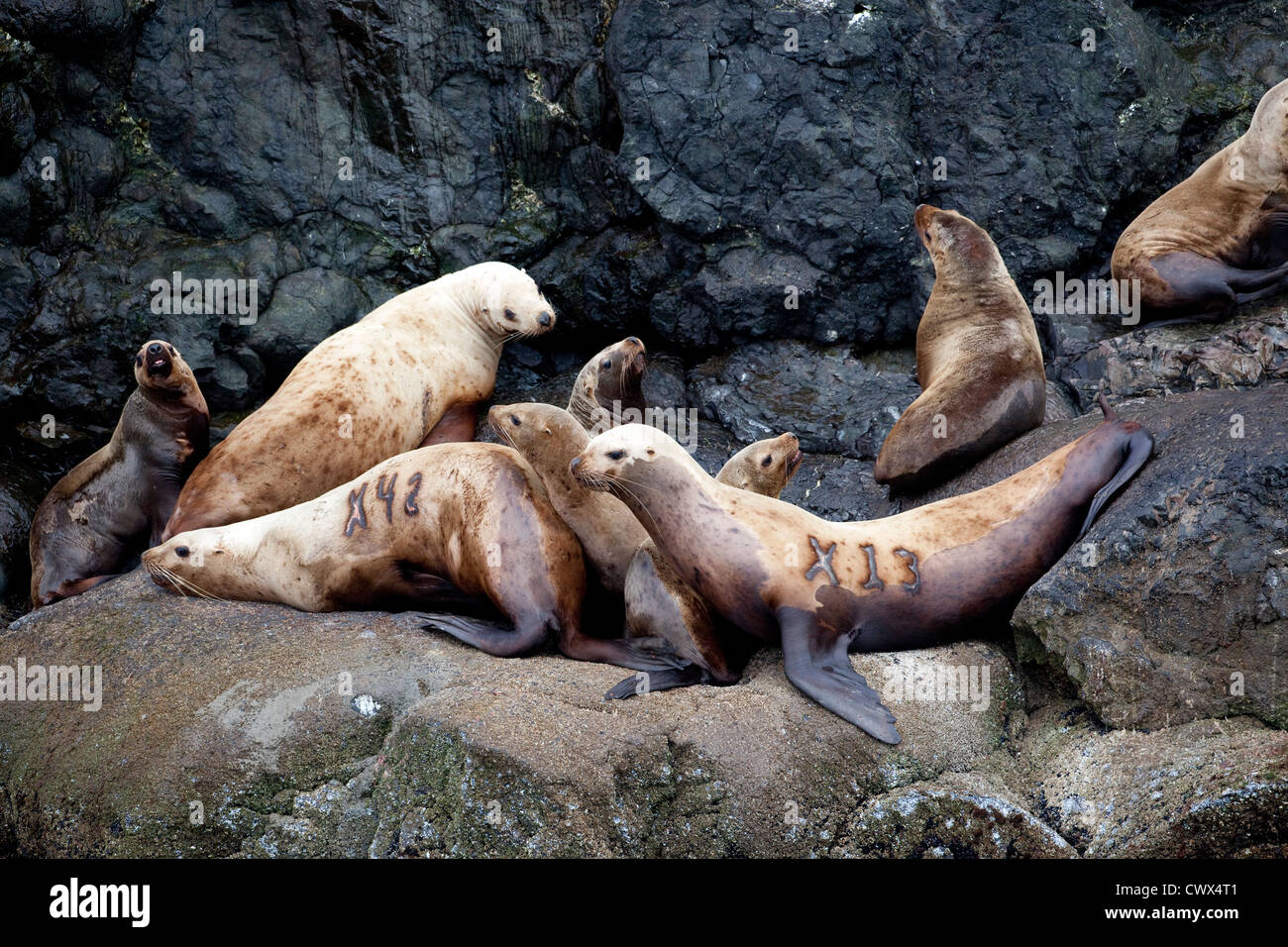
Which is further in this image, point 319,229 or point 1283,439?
point 319,229

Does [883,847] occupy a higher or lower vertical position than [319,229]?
lower

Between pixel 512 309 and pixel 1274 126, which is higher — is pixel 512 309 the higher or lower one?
the lower one

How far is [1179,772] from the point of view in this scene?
12.6 ft

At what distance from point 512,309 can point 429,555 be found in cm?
259

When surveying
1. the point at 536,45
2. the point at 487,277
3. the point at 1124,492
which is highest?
the point at 536,45

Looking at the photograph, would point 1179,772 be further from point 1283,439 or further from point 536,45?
point 536,45

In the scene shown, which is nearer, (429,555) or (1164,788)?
(1164,788)

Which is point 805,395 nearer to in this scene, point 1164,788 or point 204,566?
point 204,566

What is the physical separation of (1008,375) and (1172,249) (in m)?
1.61

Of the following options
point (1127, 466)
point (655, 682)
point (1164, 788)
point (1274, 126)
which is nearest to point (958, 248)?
point (1274, 126)

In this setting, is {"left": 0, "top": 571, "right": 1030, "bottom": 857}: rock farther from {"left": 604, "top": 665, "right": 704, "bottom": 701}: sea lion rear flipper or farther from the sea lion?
the sea lion

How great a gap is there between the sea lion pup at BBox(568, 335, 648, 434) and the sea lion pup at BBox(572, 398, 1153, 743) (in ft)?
5.55

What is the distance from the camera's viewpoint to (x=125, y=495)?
685 cm
